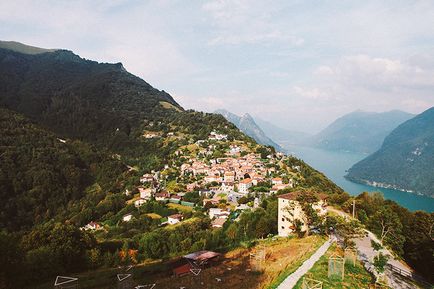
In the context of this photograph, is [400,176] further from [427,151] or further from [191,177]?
[191,177]

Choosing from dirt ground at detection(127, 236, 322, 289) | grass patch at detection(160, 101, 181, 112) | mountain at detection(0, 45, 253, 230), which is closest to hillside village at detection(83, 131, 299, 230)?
mountain at detection(0, 45, 253, 230)

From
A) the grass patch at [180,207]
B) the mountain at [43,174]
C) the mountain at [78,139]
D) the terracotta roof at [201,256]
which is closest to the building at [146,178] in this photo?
the mountain at [78,139]

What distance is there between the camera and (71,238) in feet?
83.4

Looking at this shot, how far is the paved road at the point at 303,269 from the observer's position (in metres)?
14.7

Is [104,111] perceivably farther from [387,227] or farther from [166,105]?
[387,227]

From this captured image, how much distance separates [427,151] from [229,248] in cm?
21256

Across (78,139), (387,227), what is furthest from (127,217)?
(78,139)

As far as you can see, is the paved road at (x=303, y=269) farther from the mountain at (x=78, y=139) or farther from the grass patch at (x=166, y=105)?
the grass patch at (x=166, y=105)

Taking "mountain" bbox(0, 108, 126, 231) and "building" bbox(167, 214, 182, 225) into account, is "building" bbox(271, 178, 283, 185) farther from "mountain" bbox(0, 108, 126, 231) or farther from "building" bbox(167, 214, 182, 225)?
"mountain" bbox(0, 108, 126, 231)

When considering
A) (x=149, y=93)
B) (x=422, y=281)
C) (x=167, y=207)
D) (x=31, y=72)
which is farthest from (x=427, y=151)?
(x=31, y=72)

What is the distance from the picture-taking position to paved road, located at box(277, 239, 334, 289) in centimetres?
1473

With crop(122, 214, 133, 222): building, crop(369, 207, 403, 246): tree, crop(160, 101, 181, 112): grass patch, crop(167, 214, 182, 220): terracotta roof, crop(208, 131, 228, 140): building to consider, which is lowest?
crop(122, 214, 133, 222): building

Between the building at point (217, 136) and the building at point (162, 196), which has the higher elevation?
the building at point (217, 136)

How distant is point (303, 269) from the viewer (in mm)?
16672
